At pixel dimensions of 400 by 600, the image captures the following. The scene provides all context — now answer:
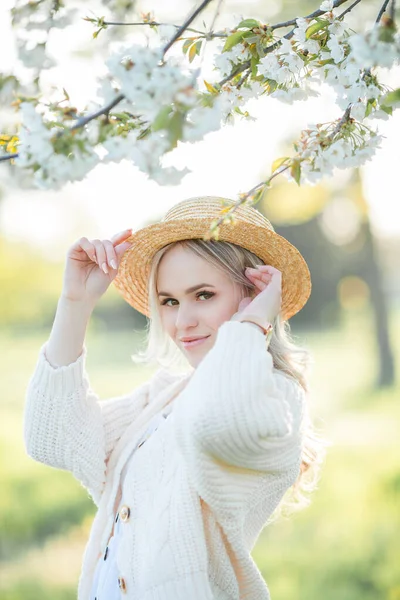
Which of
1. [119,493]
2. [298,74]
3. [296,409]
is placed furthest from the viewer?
[119,493]

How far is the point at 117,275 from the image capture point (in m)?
2.23

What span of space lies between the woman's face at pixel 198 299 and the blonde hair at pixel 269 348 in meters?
0.03

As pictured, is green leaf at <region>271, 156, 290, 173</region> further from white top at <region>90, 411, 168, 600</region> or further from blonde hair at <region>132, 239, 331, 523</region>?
white top at <region>90, 411, 168, 600</region>

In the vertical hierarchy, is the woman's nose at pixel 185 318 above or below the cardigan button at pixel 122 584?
above

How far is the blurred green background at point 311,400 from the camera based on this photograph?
380cm

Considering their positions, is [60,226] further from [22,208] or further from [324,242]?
[324,242]

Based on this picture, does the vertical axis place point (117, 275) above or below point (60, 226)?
below

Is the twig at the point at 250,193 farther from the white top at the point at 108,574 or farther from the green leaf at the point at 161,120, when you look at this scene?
the white top at the point at 108,574

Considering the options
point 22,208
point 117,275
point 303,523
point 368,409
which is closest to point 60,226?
point 22,208

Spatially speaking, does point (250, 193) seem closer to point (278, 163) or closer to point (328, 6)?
point (278, 163)

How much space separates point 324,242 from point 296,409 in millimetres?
17194

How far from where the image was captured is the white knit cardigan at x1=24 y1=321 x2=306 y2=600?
1.56 meters

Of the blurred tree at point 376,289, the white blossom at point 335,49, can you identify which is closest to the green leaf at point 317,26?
the white blossom at point 335,49

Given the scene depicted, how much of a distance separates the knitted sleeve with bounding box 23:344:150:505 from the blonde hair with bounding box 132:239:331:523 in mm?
356
